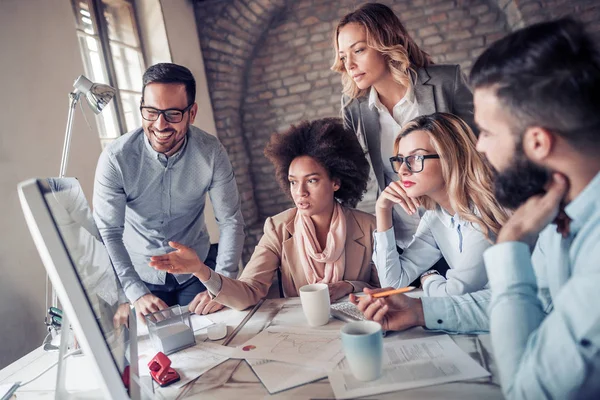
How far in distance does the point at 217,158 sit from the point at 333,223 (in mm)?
686

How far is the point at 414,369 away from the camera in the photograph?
2.86ft

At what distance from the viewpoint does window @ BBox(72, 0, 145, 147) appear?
292cm

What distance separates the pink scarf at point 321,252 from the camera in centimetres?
171

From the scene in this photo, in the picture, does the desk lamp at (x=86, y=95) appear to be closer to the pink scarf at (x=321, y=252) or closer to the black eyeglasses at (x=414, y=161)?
the pink scarf at (x=321, y=252)

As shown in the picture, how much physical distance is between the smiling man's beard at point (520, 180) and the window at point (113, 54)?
276 centimetres

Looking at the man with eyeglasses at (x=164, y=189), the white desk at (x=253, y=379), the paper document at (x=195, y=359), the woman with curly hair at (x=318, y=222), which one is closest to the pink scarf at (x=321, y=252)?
the woman with curly hair at (x=318, y=222)

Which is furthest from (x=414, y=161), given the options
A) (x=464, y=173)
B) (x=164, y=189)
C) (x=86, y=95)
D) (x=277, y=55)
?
(x=277, y=55)

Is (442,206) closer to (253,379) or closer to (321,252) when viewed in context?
(321,252)

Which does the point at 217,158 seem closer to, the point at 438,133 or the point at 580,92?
the point at 438,133

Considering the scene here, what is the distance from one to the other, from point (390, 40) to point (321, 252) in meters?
0.94

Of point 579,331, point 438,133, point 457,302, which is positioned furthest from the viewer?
point 438,133

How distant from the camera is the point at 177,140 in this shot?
1931 mm

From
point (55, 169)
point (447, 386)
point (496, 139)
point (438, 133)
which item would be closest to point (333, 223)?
point (438, 133)

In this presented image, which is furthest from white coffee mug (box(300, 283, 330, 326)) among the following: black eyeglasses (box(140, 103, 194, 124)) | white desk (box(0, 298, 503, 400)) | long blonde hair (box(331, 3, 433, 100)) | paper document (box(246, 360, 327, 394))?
long blonde hair (box(331, 3, 433, 100))
